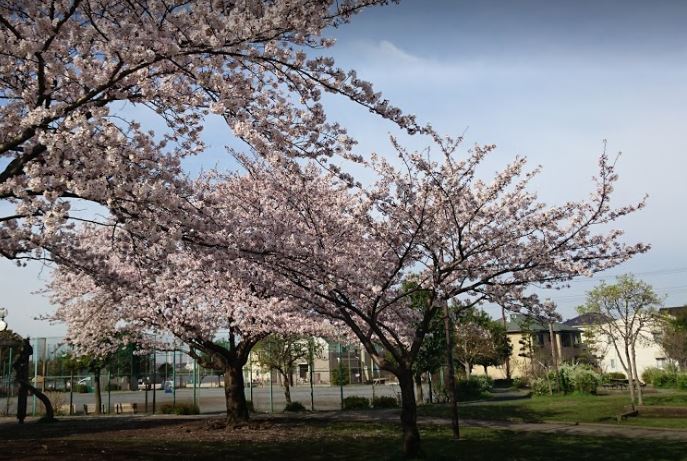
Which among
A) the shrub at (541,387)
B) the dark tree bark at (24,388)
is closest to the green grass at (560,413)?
the shrub at (541,387)

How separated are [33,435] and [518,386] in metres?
33.7

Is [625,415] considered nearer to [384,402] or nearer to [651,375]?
[384,402]

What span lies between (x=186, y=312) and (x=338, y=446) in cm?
627

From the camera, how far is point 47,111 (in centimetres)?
657

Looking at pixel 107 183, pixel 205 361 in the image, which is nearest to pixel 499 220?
pixel 107 183

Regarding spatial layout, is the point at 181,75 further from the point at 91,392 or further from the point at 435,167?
the point at 91,392

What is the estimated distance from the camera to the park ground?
36.2 feet

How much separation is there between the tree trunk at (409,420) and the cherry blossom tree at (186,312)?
310cm

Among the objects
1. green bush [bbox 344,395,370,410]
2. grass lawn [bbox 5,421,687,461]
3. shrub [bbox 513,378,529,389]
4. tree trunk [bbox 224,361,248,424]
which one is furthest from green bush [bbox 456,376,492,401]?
tree trunk [bbox 224,361,248,424]

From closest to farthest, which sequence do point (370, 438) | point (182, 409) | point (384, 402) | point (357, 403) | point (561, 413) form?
point (370, 438)
point (561, 413)
point (182, 409)
point (357, 403)
point (384, 402)

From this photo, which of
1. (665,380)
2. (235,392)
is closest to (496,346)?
(665,380)

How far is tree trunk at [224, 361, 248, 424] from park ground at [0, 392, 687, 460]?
53 centimetres

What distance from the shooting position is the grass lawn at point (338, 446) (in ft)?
35.0

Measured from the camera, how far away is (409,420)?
10.5 metres
